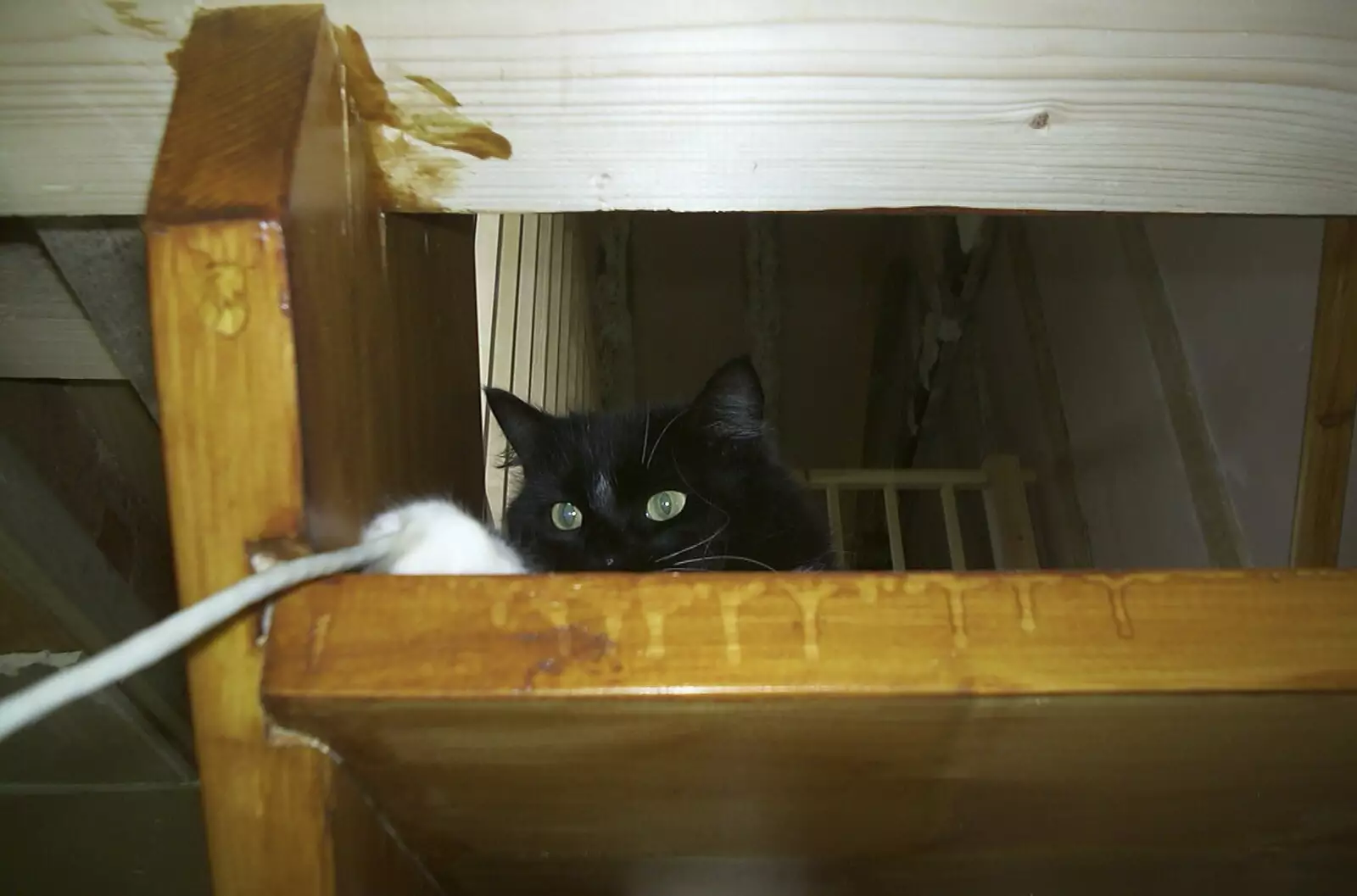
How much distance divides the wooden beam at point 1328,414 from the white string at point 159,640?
1.04 metres

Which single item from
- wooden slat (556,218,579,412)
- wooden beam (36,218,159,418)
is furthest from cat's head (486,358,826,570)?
wooden slat (556,218,579,412)

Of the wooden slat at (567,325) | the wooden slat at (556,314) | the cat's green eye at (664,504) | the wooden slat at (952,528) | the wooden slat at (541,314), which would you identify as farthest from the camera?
A: the wooden slat at (952,528)

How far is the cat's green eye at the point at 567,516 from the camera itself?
3.53 ft

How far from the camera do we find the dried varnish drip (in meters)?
0.52

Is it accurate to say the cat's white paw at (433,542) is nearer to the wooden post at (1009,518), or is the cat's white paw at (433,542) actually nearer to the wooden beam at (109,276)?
the wooden beam at (109,276)

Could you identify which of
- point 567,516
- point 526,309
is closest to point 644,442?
point 567,516

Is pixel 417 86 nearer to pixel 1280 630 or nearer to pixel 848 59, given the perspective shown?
pixel 848 59

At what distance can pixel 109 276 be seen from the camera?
2.25 ft

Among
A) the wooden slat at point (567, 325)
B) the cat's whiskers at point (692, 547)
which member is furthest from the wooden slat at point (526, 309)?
the cat's whiskers at point (692, 547)

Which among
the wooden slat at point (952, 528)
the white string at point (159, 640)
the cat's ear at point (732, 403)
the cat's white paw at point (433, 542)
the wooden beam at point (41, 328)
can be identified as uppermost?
the wooden beam at point (41, 328)

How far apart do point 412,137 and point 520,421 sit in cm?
60

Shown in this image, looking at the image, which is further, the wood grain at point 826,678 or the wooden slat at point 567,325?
the wooden slat at point 567,325

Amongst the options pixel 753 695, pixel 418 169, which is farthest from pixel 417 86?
pixel 753 695

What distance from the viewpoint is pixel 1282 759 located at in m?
0.46
